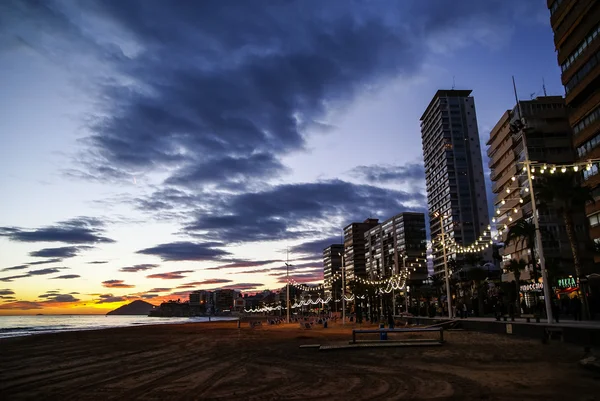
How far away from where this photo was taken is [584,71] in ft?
165

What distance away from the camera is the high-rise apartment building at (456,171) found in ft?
510

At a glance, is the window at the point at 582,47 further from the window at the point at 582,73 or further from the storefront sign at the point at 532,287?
the storefront sign at the point at 532,287

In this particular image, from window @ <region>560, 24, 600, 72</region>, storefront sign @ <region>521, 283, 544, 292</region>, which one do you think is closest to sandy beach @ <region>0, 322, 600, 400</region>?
window @ <region>560, 24, 600, 72</region>

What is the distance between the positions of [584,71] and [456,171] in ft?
371

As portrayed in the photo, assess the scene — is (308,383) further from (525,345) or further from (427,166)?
(427,166)

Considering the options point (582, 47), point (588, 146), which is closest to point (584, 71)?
point (582, 47)

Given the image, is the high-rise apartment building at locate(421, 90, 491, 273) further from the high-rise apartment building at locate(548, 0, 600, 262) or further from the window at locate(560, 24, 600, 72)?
the window at locate(560, 24, 600, 72)

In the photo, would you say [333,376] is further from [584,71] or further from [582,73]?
[582,73]

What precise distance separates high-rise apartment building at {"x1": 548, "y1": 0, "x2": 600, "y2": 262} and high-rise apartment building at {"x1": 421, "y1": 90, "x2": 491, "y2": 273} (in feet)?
336

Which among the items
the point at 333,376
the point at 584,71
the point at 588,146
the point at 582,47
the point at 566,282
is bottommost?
the point at 333,376

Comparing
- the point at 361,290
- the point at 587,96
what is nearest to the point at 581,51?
the point at 587,96

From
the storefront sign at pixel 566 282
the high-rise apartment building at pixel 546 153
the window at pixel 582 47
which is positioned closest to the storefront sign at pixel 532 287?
the high-rise apartment building at pixel 546 153

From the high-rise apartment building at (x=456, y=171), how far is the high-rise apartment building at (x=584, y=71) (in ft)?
336

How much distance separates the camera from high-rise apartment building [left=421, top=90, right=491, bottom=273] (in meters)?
156
